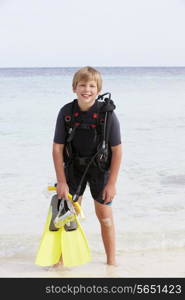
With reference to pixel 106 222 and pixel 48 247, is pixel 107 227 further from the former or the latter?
pixel 48 247

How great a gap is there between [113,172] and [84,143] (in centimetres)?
20

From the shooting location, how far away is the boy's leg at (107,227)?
8.11 ft

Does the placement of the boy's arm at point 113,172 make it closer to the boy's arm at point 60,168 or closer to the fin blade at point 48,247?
the boy's arm at point 60,168

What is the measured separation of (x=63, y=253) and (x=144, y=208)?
1562 millimetres

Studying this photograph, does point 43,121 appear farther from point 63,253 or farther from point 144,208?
point 63,253

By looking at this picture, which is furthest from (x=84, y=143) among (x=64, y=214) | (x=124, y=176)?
(x=124, y=176)

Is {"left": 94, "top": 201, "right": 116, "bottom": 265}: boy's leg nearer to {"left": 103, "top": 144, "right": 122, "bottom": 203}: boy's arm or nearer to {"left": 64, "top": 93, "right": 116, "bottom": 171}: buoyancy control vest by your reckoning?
{"left": 103, "top": 144, "right": 122, "bottom": 203}: boy's arm

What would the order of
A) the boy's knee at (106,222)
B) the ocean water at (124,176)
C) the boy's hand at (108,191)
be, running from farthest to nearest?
the ocean water at (124,176), the boy's knee at (106,222), the boy's hand at (108,191)

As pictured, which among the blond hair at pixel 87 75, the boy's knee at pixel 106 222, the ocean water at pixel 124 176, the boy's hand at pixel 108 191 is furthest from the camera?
the ocean water at pixel 124 176

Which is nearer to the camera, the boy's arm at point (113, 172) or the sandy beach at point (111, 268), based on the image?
the boy's arm at point (113, 172)

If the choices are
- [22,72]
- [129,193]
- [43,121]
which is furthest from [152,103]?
[22,72]

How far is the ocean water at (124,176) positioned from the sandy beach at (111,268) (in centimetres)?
14

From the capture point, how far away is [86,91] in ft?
7.40

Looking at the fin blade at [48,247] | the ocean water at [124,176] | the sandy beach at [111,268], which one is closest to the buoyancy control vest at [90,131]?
the fin blade at [48,247]
